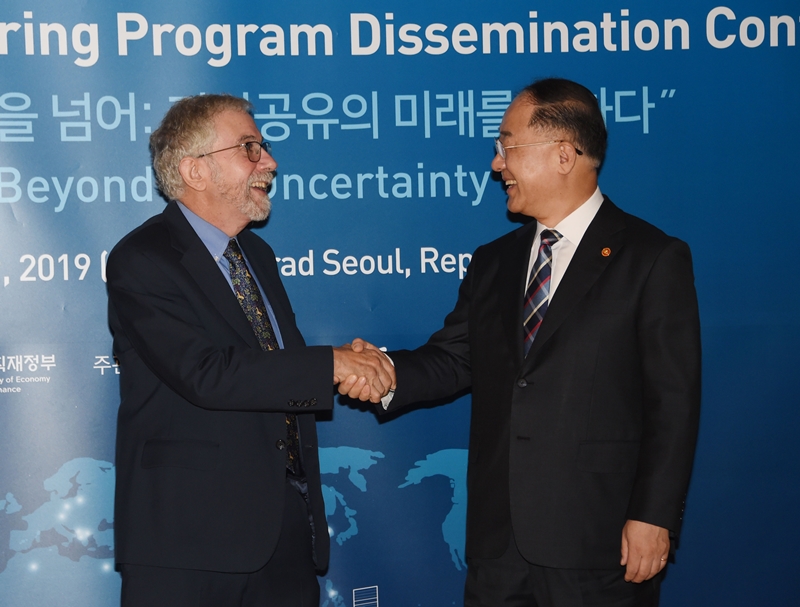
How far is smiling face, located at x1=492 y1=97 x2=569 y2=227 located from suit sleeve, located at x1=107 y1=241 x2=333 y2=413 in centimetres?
79

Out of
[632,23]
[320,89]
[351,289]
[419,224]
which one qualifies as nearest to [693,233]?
[632,23]

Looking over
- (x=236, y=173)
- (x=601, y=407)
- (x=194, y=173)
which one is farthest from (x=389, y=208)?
(x=601, y=407)

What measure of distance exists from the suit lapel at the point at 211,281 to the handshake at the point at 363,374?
0.93 ft

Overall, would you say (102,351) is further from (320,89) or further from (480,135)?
(480,135)

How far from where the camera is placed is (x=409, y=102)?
10.9 feet

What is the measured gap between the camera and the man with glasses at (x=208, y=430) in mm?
2334

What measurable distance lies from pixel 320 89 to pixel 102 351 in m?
1.36

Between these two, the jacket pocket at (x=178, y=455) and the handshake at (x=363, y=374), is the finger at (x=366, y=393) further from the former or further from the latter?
the jacket pocket at (x=178, y=455)

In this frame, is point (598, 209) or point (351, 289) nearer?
point (598, 209)

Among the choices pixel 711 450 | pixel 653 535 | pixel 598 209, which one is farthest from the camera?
pixel 711 450

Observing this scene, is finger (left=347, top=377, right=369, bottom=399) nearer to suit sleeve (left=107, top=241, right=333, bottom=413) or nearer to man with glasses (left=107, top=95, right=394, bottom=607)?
man with glasses (left=107, top=95, right=394, bottom=607)

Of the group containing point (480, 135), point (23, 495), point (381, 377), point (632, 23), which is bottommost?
point (23, 495)

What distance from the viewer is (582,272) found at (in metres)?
2.41

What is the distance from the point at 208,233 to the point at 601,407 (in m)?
1.33
